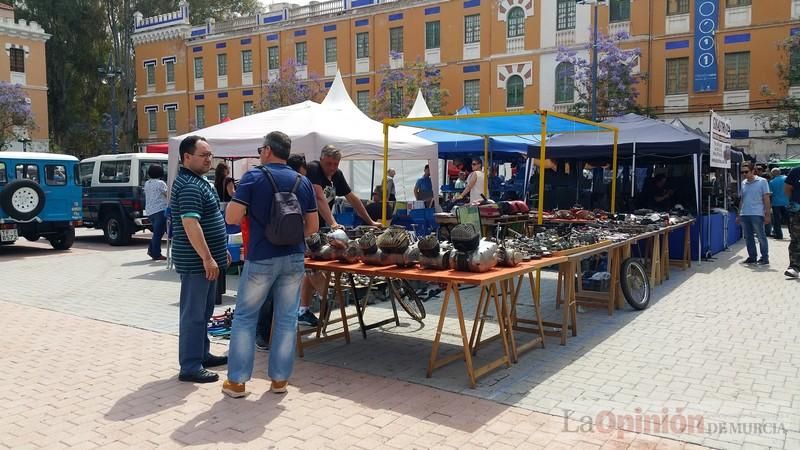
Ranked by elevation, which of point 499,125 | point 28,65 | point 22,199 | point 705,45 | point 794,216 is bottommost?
point 794,216

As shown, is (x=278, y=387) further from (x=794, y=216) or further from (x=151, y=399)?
(x=794, y=216)

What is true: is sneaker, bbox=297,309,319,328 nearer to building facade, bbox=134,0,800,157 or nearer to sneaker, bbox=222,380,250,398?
sneaker, bbox=222,380,250,398

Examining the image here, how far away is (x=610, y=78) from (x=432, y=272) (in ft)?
76.3

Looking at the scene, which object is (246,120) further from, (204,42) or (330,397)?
(204,42)

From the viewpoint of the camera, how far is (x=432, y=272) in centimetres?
491

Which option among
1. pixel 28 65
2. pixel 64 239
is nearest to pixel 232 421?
pixel 64 239

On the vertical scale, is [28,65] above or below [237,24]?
below

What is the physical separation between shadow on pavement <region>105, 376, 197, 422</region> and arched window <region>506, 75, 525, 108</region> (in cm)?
2647

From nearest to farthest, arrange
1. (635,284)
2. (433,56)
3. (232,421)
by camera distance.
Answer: (232,421)
(635,284)
(433,56)

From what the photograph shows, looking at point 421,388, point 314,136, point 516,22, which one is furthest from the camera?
point 516,22

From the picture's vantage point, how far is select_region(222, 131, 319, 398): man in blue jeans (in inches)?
175

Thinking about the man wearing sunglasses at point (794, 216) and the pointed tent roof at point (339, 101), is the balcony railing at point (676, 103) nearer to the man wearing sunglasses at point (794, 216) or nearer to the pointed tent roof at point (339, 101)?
the pointed tent roof at point (339, 101)

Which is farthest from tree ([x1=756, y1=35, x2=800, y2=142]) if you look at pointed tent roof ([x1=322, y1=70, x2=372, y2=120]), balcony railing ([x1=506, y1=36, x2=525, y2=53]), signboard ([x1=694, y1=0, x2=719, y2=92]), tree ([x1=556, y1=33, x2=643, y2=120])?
pointed tent roof ([x1=322, y1=70, x2=372, y2=120])

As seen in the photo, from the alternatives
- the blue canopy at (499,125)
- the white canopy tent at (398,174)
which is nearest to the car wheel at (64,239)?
the white canopy tent at (398,174)
